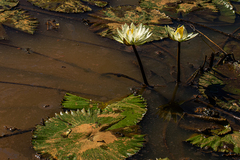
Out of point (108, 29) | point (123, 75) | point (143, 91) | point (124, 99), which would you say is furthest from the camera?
point (108, 29)

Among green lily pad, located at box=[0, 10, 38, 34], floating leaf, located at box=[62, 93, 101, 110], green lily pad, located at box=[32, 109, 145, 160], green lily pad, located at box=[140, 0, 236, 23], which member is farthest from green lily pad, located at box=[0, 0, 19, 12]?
green lily pad, located at box=[32, 109, 145, 160]

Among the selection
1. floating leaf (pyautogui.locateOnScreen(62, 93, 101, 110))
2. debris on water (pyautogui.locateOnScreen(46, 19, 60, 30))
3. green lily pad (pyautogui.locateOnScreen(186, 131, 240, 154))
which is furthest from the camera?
debris on water (pyautogui.locateOnScreen(46, 19, 60, 30))

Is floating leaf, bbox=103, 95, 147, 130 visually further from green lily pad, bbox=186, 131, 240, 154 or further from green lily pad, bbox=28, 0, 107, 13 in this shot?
green lily pad, bbox=28, 0, 107, 13

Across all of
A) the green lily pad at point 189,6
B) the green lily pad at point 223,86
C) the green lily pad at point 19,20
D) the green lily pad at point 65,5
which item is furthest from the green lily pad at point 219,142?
the green lily pad at point 65,5

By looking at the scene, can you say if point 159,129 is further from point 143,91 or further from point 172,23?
point 172,23

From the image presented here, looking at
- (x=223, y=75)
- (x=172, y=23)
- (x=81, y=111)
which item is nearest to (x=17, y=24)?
(x=81, y=111)

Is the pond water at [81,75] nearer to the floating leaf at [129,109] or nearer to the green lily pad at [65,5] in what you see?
the floating leaf at [129,109]
